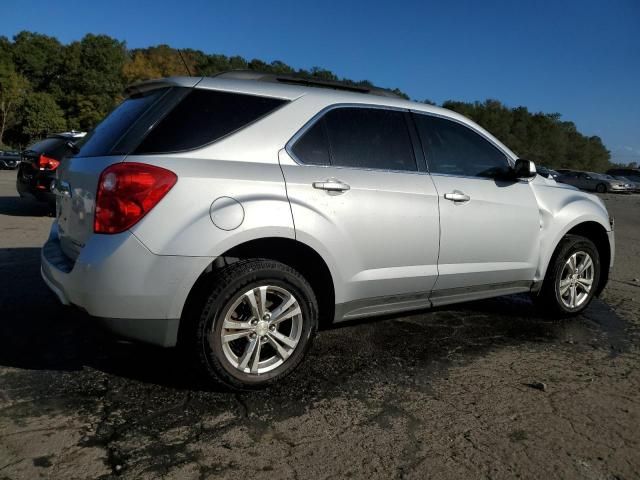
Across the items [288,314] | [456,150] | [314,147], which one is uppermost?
[456,150]

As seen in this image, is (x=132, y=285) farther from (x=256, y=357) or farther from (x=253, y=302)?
(x=256, y=357)

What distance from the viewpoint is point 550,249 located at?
4.60 m

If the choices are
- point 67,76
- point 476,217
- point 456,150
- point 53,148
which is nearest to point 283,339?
point 476,217

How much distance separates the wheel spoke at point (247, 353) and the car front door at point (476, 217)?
1.47 m

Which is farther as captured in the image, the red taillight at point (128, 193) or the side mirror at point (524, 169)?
the side mirror at point (524, 169)

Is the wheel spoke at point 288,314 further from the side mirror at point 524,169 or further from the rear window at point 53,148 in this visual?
the rear window at point 53,148

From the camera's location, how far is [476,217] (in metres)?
4.05

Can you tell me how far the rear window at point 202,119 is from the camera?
298cm

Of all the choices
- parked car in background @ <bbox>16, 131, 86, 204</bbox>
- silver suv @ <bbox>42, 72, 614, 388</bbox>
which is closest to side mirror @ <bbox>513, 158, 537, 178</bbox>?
silver suv @ <bbox>42, 72, 614, 388</bbox>

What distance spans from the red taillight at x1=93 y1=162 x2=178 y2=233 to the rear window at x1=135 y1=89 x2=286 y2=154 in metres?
0.15

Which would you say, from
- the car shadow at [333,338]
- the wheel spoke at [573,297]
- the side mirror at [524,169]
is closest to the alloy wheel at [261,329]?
the car shadow at [333,338]

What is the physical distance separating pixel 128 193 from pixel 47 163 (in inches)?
293

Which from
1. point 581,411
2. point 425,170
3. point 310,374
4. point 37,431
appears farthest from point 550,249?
point 37,431

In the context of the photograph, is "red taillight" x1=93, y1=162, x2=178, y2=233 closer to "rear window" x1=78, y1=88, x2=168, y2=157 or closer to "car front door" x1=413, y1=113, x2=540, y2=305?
"rear window" x1=78, y1=88, x2=168, y2=157
